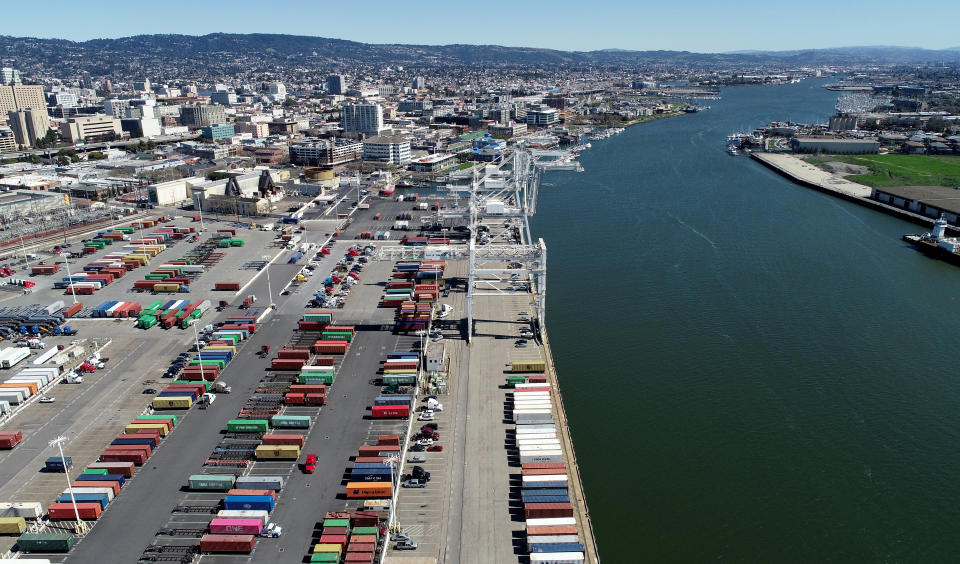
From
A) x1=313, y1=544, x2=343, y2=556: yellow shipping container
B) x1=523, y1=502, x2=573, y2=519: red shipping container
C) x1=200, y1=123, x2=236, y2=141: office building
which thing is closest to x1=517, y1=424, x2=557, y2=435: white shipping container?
x1=523, y1=502, x2=573, y2=519: red shipping container

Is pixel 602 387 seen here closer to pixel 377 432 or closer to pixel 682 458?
pixel 682 458

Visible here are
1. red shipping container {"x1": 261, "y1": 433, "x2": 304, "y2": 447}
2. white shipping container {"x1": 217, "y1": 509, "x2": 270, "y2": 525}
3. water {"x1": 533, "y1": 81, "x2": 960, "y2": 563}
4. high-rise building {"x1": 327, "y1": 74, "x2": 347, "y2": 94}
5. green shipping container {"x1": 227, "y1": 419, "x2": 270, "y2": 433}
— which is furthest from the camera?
high-rise building {"x1": 327, "y1": 74, "x2": 347, "y2": 94}

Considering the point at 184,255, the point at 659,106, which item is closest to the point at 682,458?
the point at 184,255

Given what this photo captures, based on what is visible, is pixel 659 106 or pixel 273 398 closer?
pixel 273 398

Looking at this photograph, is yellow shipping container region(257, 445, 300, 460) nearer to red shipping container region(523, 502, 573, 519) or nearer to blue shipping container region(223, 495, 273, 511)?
blue shipping container region(223, 495, 273, 511)

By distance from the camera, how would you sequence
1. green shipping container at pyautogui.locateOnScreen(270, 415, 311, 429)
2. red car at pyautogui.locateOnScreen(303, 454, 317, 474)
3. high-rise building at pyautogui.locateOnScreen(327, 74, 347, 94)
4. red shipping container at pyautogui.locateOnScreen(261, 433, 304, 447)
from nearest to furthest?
1. red car at pyautogui.locateOnScreen(303, 454, 317, 474)
2. red shipping container at pyautogui.locateOnScreen(261, 433, 304, 447)
3. green shipping container at pyautogui.locateOnScreen(270, 415, 311, 429)
4. high-rise building at pyautogui.locateOnScreen(327, 74, 347, 94)

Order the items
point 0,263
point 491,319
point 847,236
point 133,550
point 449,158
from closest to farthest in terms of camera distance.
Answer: point 133,550, point 491,319, point 0,263, point 847,236, point 449,158

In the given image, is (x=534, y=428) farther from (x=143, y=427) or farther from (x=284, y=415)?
(x=143, y=427)
